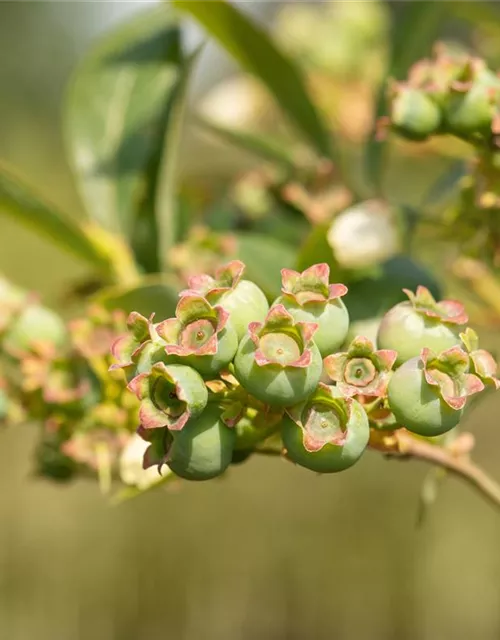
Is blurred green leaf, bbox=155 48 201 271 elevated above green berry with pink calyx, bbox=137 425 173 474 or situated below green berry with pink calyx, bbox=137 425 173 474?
below

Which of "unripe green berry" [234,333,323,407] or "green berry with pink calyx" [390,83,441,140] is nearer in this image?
"unripe green berry" [234,333,323,407]

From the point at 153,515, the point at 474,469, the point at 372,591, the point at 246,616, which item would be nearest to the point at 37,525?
the point at 153,515

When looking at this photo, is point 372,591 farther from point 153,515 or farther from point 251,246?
point 251,246

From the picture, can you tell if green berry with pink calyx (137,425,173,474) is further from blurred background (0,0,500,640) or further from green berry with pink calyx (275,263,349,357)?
blurred background (0,0,500,640)

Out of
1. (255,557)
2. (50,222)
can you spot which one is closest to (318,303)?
(50,222)

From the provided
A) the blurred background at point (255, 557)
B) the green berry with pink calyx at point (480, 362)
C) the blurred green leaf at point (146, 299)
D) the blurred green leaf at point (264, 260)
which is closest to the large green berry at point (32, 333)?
the blurred green leaf at point (146, 299)

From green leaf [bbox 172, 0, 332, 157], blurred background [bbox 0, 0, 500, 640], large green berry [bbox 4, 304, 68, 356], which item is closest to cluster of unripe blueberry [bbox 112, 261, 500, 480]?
large green berry [bbox 4, 304, 68, 356]
